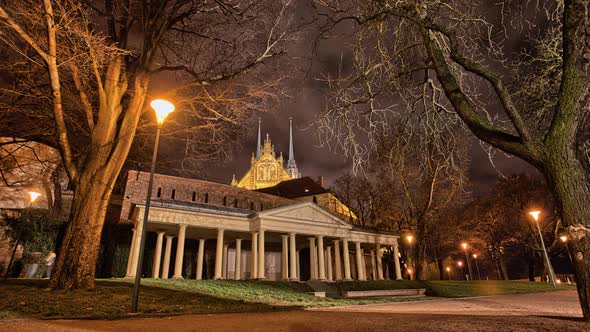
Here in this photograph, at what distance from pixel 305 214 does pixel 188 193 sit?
12881 millimetres

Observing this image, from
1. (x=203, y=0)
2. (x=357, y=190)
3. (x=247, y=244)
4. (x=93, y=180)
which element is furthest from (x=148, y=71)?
(x=357, y=190)

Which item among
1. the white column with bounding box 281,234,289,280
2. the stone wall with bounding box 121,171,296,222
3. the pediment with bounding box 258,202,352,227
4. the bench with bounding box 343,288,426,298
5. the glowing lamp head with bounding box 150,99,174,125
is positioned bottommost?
the bench with bounding box 343,288,426,298

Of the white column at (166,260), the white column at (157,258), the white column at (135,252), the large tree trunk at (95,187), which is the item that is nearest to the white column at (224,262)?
the white column at (166,260)

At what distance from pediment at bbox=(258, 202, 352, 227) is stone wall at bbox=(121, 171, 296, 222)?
10126 mm

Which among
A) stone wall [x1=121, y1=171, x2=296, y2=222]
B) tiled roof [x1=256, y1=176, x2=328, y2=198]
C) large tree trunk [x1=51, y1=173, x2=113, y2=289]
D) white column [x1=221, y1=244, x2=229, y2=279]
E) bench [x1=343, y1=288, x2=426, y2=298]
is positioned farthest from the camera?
tiled roof [x1=256, y1=176, x2=328, y2=198]

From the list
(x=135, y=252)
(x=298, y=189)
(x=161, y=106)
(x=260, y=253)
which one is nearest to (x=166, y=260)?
(x=135, y=252)

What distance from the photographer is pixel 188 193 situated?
32.1 m

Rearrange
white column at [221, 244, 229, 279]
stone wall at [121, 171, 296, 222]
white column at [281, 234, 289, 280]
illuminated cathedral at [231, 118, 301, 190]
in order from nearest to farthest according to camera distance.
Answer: white column at [281, 234, 289, 280], stone wall at [121, 171, 296, 222], white column at [221, 244, 229, 279], illuminated cathedral at [231, 118, 301, 190]

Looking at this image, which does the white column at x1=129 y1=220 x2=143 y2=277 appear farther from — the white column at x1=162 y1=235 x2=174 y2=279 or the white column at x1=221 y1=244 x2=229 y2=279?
the white column at x1=221 y1=244 x2=229 y2=279

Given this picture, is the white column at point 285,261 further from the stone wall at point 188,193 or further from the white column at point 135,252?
the white column at point 135,252

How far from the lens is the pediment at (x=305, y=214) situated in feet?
85.1

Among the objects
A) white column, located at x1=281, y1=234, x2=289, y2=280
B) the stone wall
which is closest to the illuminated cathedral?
the stone wall

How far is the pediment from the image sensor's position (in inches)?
1022

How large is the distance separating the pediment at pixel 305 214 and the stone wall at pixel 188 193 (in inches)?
399
